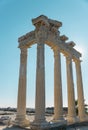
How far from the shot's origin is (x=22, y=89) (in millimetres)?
43156

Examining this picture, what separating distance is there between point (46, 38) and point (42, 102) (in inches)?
569

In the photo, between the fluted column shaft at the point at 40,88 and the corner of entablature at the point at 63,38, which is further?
the corner of entablature at the point at 63,38

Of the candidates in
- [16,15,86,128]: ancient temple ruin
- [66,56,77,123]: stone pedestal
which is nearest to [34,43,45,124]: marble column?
[16,15,86,128]: ancient temple ruin

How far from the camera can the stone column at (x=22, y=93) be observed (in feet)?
133

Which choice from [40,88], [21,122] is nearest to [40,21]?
[40,88]

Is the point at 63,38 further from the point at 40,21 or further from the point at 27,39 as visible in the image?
the point at 40,21

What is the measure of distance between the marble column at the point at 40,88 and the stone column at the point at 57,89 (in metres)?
6.31

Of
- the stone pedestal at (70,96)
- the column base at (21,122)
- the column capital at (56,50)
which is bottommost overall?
the column base at (21,122)

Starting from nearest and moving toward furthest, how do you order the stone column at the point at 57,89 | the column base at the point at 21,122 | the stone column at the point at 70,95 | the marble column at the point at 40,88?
the marble column at the point at 40,88 < the column base at the point at 21,122 < the stone column at the point at 57,89 < the stone column at the point at 70,95

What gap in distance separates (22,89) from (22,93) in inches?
37.1

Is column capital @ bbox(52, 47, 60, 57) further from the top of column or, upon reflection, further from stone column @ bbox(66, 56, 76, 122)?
stone column @ bbox(66, 56, 76, 122)

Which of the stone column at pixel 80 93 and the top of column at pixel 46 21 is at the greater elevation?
the top of column at pixel 46 21

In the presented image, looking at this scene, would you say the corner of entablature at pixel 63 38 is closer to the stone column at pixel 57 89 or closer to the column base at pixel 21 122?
the stone column at pixel 57 89

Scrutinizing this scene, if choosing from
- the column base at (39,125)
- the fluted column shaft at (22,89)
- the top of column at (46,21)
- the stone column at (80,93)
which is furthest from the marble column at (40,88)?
the stone column at (80,93)
